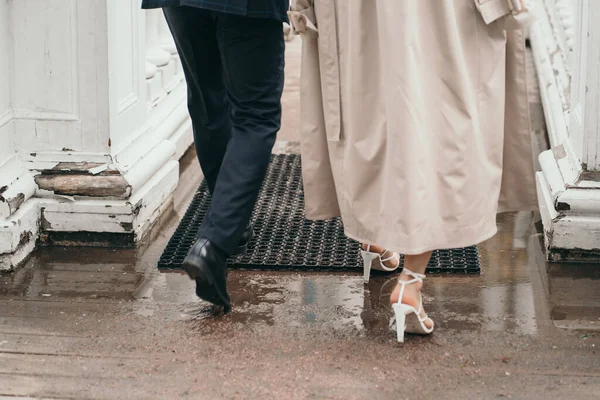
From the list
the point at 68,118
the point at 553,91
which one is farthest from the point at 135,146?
the point at 553,91

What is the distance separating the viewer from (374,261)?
150 inches

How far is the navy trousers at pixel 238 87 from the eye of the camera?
10.7 feet

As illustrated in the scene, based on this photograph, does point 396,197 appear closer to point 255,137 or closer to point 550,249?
point 255,137

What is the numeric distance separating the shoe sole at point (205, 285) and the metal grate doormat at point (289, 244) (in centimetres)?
53

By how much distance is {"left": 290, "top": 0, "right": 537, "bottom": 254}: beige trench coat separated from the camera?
9.95 feet

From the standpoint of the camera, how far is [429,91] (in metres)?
3.07

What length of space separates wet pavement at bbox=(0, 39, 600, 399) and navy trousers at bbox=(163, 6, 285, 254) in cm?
34

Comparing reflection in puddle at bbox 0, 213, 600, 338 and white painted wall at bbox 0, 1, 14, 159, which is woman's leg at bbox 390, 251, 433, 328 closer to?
reflection in puddle at bbox 0, 213, 600, 338

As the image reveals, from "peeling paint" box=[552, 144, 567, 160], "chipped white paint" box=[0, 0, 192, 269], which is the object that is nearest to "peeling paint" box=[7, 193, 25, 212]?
"chipped white paint" box=[0, 0, 192, 269]

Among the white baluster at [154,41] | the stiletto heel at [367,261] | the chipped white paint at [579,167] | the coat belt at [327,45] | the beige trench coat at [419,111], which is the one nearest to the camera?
the beige trench coat at [419,111]

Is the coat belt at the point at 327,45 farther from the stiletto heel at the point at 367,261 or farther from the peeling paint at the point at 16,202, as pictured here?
the peeling paint at the point at 16,202

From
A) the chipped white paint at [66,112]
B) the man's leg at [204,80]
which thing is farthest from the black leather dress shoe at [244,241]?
the chipped white paint at [66,112]

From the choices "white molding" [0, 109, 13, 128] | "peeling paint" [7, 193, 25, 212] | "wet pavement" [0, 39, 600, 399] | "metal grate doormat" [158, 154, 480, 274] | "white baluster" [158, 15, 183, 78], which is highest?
"white baluster" [158, 15, 183, 78]

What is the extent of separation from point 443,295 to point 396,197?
658 millimetres
